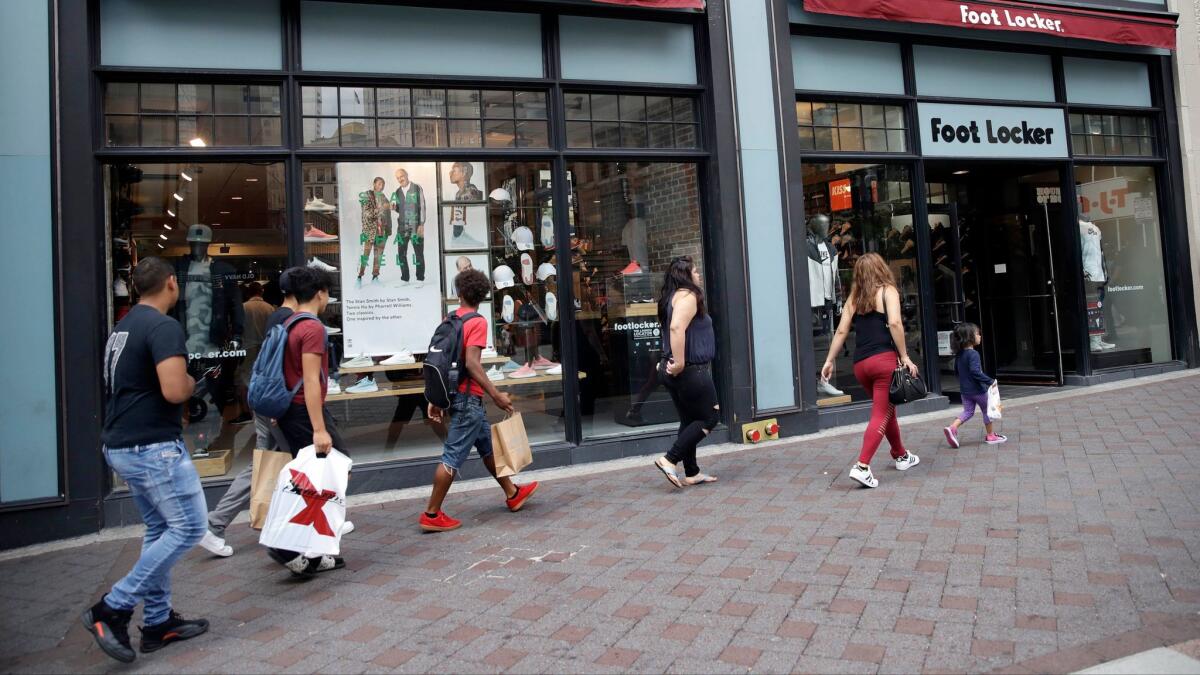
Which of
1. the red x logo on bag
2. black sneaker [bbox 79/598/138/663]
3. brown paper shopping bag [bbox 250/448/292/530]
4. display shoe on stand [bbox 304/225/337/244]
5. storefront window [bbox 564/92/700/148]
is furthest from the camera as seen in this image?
storefront window [bbox 564/92/700/148]

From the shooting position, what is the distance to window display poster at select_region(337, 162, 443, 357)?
7629mm

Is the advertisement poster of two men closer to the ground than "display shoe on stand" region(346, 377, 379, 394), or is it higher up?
higher up

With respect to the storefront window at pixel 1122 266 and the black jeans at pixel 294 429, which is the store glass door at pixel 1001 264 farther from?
the black jeans at pixel 294 429

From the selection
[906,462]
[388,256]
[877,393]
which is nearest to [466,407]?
[388,256]

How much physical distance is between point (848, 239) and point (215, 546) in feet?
23.6

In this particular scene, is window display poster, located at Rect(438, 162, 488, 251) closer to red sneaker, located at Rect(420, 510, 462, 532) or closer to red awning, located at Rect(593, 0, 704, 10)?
red awning, located at Rect(593, 0, 704, 10)

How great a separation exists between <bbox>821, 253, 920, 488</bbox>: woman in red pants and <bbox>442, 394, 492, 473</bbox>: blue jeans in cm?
263

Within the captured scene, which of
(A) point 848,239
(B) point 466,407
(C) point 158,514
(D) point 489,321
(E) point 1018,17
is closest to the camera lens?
(C) point 158,514

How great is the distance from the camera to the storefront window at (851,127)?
9.27 m

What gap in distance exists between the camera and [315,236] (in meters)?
7.47

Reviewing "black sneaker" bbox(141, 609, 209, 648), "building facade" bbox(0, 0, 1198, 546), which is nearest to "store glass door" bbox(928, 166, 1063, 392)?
"building facade" bbox(0, 0, 1198, 546)

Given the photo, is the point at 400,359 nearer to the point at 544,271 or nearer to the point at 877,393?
the point at 544,271

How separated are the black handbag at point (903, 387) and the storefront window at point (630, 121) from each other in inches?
135

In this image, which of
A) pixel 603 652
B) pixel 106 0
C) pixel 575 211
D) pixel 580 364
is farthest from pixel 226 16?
pixel 603 652
